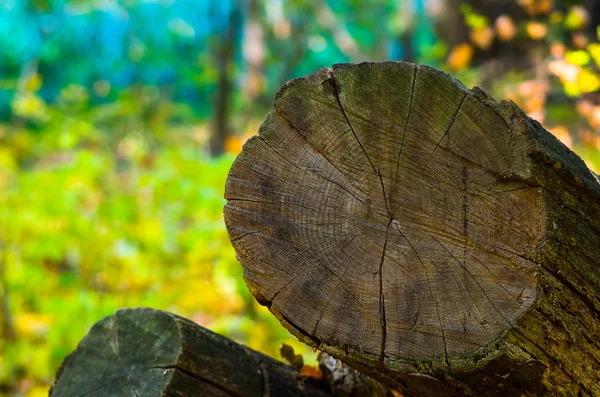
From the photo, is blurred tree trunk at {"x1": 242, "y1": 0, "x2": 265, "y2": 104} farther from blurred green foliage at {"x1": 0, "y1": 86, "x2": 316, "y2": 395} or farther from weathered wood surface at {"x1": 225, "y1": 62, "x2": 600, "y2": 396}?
weathered wood surface at {"x1": 225, "y1": 62, "x2": 600, "y2": 396}

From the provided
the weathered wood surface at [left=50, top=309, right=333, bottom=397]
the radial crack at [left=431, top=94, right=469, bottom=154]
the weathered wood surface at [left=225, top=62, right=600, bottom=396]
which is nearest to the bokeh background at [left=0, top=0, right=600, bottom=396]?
the weathered wood surface at [left=50, top=309, right=333, bottom=397]

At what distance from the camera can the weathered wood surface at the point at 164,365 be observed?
139 cm

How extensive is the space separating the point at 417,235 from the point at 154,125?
20.1 ft

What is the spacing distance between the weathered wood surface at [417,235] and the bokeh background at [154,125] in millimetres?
2027

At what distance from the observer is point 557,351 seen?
1.15 meters

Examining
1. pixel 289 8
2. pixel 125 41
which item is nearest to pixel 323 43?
pixel 289 8

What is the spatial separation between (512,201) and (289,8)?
398 inches

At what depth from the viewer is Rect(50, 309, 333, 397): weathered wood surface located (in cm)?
139

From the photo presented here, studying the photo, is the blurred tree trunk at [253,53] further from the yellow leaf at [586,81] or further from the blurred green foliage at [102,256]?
the yellow leaf at [586,81]

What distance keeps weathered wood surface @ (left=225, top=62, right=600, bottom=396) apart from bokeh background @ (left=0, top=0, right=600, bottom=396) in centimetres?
203

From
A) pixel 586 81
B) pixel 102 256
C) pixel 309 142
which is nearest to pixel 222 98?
pixel 102 256

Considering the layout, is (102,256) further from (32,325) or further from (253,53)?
(253,53)

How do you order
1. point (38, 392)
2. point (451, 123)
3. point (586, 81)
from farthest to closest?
point (586, 81) → point (38, 392) → point (451, 123)

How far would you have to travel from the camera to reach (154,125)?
6.89 m
